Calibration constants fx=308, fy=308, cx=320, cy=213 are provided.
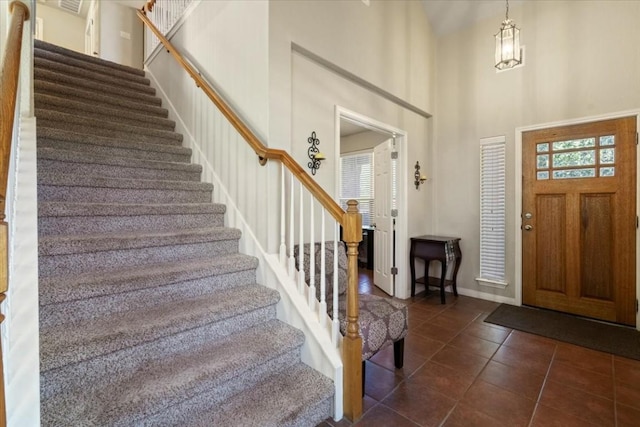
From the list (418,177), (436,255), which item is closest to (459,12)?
(418,177)

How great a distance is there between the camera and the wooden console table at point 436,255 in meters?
3.83

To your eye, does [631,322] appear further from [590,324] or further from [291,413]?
[291,413]

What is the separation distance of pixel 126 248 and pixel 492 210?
3.95 metres

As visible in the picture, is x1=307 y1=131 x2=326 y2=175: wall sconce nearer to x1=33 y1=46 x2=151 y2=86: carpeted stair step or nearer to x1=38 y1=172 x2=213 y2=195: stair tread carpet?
x1=38 y1=172 x2=213 y2=195: stair tread carpet

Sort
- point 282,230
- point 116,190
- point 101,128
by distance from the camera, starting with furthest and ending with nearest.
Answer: point 101,128 < point 116,190 < point 282,230

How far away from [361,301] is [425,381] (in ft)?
A: 2.24

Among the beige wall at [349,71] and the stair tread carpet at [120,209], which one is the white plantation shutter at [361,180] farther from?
the stair tread carpet at [120,209]

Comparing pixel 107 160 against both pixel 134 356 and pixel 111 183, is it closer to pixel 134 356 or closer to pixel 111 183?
pixel 111 183

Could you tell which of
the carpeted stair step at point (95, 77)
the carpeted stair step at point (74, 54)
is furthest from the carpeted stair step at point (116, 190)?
the carpeted stair step at point (74, 54)

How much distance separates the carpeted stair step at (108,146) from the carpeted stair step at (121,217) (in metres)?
0.77

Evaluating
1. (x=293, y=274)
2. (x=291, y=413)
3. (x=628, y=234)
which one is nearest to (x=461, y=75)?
(x=628, y=234)

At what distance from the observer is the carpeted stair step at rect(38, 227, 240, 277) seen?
5.59ft

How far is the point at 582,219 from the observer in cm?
332

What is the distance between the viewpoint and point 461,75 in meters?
4.15
